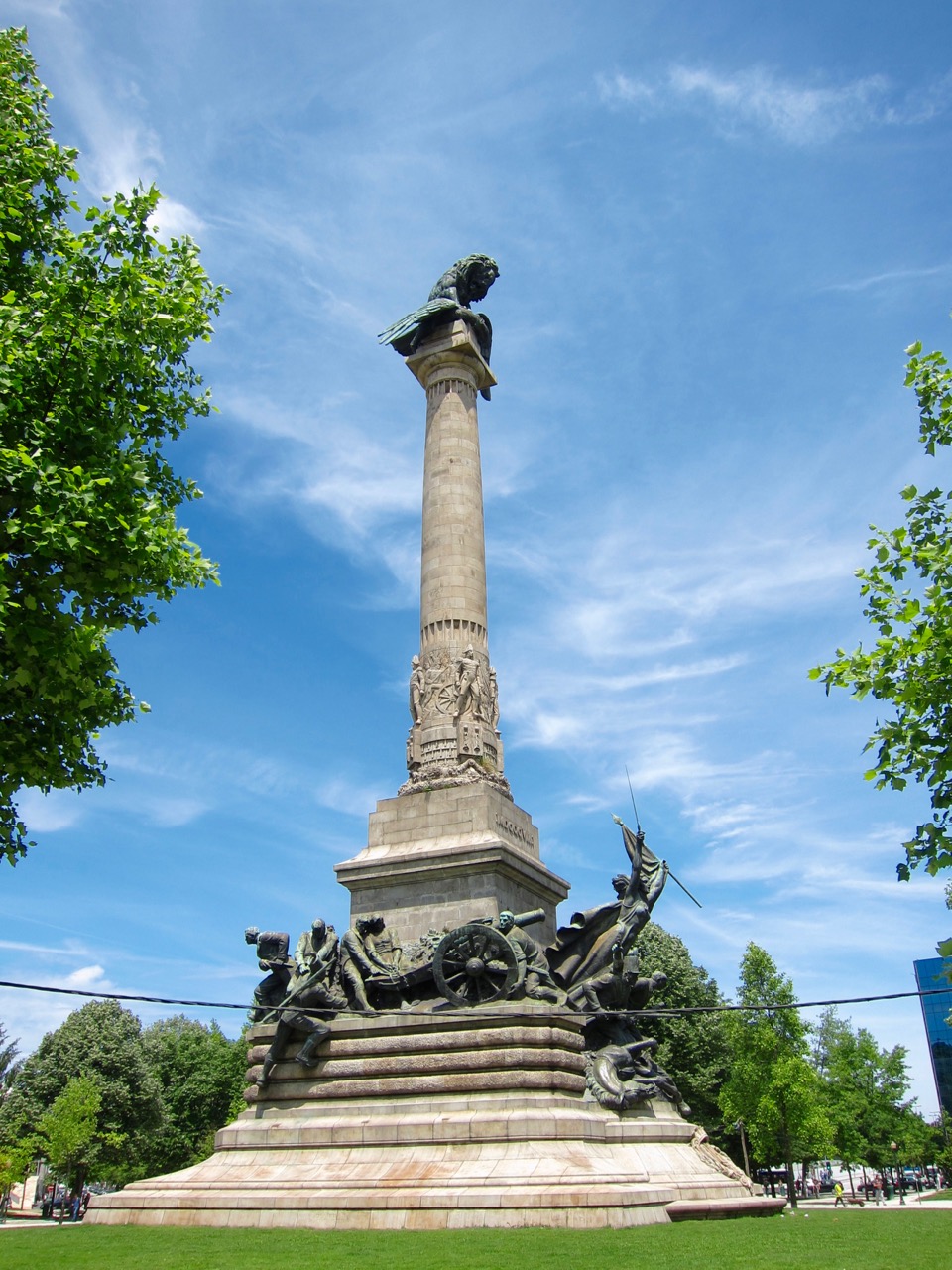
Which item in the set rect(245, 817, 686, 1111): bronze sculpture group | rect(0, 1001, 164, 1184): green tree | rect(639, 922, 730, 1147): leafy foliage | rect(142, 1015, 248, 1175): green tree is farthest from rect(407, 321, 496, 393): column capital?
rect(142, 1015, 248, 1175): green tree

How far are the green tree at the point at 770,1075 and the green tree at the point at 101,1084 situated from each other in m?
29.6

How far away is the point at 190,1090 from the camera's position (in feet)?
195

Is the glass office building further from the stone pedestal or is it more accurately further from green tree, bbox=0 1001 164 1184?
the stone pedestal

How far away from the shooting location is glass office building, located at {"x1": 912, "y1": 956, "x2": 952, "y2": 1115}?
10271 cm

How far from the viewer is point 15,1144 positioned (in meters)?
49.0

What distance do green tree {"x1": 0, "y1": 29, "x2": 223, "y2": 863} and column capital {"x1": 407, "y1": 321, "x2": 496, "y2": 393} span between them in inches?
521

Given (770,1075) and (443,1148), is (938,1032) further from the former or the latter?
(443,1148)

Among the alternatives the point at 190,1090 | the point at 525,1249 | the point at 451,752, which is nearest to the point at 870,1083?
the point at 190,1090

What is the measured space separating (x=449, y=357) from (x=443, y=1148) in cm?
1958

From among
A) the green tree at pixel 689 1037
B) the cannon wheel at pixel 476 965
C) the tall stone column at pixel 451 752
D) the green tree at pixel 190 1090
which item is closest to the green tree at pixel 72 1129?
the green tree at pixel 190 1090

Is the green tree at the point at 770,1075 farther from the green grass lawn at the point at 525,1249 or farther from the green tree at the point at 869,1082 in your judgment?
the green grass lawn at the point at 525,1249

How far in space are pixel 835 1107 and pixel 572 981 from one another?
40117mm

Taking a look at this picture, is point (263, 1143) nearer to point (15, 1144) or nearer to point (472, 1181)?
point (472, 1181)

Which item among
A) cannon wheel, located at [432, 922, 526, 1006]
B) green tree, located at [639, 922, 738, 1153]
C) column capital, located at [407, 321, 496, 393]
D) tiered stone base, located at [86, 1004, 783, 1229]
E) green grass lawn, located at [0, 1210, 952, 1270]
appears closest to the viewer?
green grass lawn, located at [0, 1210, 952, 1270]
